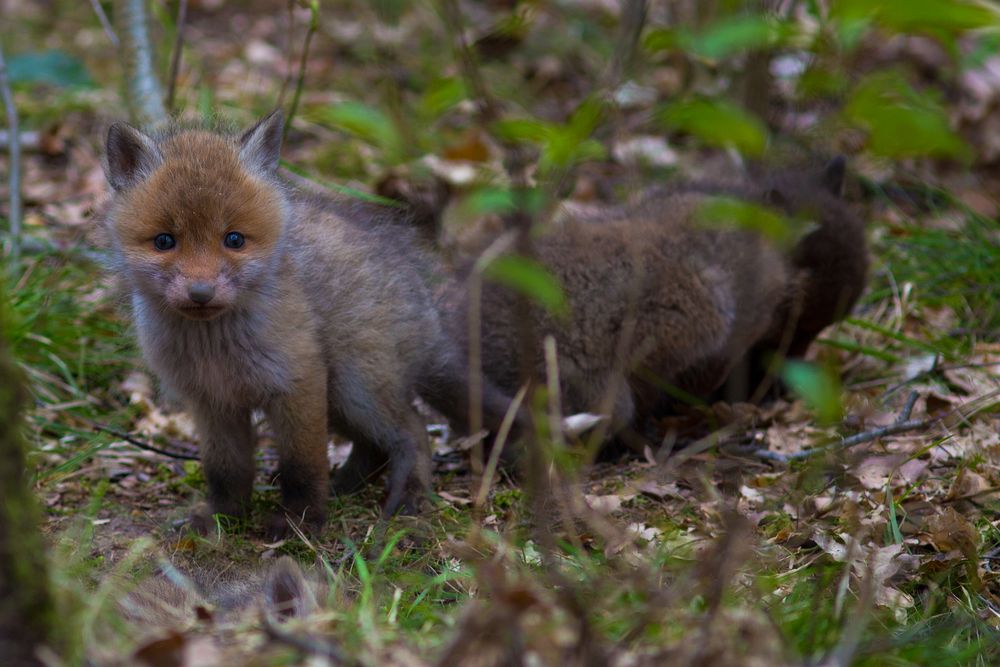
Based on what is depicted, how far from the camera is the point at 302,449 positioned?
15.2 ft

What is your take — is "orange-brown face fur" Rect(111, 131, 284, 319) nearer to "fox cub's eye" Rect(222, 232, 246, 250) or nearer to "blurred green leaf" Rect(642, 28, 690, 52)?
"fox cub's eye" Rect(222, 232, 246, 250)

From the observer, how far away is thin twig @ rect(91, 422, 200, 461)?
5.36 m

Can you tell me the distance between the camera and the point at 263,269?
14.2 ft

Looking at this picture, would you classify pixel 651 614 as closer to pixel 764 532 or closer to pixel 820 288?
pixel 764 532

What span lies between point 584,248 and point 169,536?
2.71 meters

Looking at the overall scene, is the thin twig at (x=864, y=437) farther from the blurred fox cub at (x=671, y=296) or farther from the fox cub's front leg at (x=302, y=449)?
the fox cub's front leg at (x=302, y=449)

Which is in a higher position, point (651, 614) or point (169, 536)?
point (651, 614)

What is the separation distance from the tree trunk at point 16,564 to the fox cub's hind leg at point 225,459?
2110mm

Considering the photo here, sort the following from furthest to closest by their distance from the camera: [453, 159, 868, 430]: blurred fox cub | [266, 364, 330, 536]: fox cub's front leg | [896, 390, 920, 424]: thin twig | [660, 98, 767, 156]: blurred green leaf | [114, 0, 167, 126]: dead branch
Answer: [114, 0, 167, 126]: dead branch, [453, 159, 868, 430]: blurred fox cub, [896, 390, 920, 424]: thin twig, [266, 364, 330, 536]: fox cub's front leg, [660, 98, 767, 156]: blurred green leaf

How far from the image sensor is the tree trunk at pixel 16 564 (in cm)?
246

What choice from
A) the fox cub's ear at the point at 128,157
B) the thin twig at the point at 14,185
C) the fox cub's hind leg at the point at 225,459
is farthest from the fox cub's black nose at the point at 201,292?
the thin twig at the point at 14,185

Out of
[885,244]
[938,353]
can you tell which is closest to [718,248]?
[938,353]

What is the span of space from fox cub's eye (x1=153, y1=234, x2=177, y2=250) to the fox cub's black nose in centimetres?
26

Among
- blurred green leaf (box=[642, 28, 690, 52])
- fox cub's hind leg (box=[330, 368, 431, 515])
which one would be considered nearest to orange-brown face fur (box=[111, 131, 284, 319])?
fox cub's hind leg (box=[330, 368, 431, 515])
